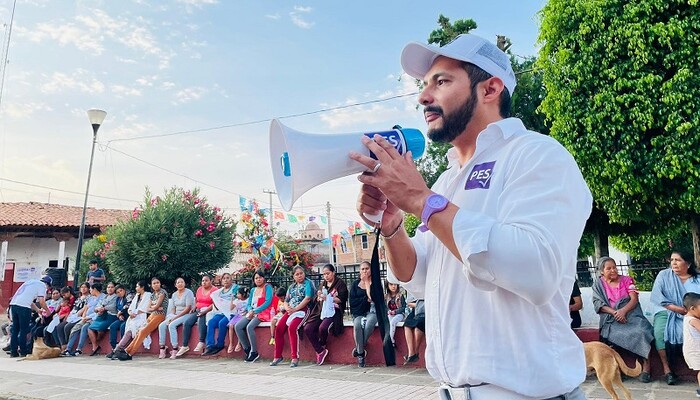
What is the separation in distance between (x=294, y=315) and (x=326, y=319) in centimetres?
67

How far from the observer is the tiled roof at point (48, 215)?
21.2 meters

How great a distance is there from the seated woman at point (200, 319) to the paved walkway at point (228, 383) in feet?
1.80

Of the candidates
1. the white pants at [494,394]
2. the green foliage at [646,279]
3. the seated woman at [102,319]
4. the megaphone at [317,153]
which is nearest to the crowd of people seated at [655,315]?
the white pants at [494,394]

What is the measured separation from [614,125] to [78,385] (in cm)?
990

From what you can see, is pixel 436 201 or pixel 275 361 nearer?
pixel 436 201

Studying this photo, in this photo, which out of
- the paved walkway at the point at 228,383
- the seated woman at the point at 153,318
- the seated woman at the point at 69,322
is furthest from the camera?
the seated woman at the point at 69,322

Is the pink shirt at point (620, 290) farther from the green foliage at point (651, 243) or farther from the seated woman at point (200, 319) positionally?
the green foliage at point (651, 243)

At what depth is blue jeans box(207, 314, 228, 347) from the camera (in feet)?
31.6

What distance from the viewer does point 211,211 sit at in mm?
14367

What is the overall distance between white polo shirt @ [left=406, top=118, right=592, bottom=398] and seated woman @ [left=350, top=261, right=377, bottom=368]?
6.25 m

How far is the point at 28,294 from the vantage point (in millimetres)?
11312

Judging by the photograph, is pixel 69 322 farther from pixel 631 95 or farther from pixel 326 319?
pixel 631 95

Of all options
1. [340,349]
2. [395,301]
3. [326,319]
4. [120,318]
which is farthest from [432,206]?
[120,318]

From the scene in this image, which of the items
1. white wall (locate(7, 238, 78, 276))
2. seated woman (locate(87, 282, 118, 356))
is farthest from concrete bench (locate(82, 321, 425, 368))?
white wall (locate(7, 238, 78, 276))
